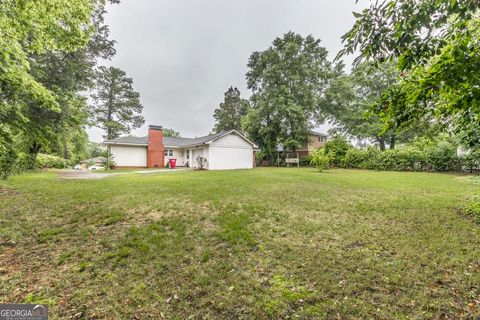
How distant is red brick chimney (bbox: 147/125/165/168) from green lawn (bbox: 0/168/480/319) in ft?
57.6

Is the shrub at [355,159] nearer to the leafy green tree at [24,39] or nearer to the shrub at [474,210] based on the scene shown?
the shrub at [474,210]

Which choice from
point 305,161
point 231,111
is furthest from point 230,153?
point 231,111

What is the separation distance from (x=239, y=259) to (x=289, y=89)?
2604 centimetres

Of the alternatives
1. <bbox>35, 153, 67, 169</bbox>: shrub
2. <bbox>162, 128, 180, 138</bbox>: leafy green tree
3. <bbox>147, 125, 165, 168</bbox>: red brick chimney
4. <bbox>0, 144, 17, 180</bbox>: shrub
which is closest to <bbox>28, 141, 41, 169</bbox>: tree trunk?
<bbox>0, 144, 17, 180</bbox>: shrub

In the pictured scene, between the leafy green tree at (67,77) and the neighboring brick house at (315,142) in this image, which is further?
the neighboring brick house at (315,142)

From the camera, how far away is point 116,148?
73.9 ft

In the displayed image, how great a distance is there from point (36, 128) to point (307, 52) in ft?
96.7

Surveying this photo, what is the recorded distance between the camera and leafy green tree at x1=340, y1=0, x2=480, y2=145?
2.06m

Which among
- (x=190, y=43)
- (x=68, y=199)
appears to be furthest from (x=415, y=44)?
(x=190, y=43)

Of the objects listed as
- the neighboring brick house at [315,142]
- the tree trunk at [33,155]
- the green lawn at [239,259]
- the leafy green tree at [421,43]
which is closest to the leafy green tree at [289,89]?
the neighboring brick house at [315,142]

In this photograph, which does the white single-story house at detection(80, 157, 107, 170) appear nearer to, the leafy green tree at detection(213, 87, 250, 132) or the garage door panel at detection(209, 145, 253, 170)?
the garage door panel at detection(209, 145, 253, 170)

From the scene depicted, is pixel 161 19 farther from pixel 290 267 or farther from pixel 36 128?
pixel 290 267
